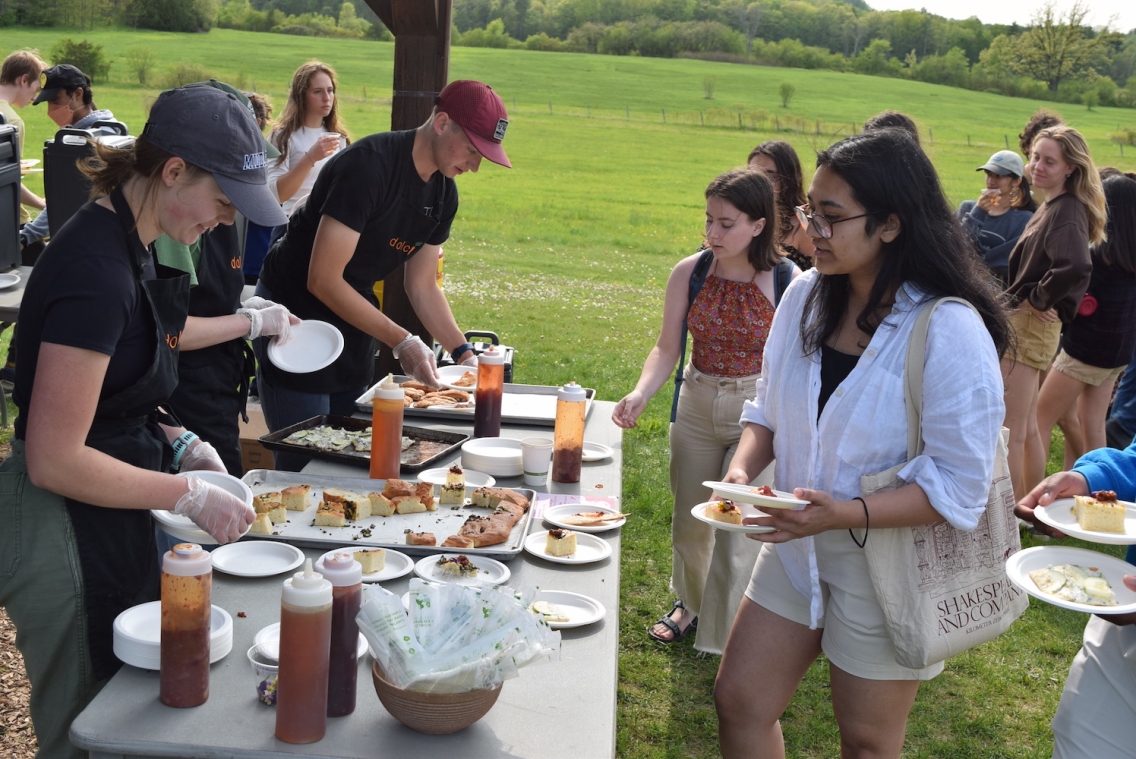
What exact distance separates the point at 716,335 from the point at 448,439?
1.13 meters

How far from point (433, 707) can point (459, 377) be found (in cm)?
256

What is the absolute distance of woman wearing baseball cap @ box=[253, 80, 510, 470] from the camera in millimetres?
3344

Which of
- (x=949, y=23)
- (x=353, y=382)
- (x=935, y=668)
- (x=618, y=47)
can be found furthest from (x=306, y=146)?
(x=949, y=23)

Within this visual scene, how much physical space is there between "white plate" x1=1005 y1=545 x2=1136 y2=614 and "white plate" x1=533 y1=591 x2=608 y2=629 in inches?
36.8

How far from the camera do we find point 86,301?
1832 mm

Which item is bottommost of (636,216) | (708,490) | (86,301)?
(636,216)

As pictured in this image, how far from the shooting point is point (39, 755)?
2.00m

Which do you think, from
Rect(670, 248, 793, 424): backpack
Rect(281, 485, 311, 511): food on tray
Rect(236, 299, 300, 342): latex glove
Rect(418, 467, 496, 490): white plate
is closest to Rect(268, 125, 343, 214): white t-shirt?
Rect(670, 248, 793, 424): backpack

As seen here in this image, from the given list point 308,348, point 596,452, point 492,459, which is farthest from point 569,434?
point 308,348

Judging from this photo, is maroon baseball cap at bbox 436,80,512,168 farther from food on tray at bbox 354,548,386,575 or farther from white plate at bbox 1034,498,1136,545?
white plate at bbox 1034,498,1136,545

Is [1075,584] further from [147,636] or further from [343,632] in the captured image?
[147,636]

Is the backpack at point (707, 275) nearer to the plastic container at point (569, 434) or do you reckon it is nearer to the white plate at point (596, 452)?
the white plate at point (596, 452)

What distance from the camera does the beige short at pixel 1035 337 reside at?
544 cm

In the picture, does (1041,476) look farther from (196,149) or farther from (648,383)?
(196,149)
